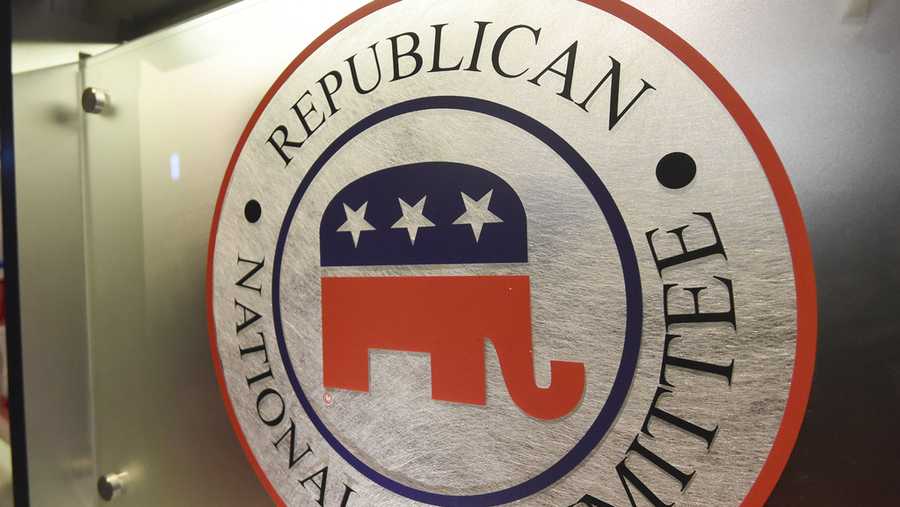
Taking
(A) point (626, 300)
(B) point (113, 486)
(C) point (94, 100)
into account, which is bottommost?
(B) point (113, 486)

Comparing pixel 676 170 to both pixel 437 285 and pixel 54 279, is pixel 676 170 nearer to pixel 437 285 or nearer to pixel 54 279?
pixel 437 285

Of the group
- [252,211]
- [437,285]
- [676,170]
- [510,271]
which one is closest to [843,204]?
[676,170]

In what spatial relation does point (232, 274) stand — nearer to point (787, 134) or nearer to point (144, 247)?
point (144, 247)

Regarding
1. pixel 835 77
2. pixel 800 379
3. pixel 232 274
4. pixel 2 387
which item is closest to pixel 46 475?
pixel 2 387

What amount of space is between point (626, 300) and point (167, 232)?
0.91 meters

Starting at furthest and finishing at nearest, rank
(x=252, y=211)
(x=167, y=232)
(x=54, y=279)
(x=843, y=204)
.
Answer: (x=54, y=279), (x=167, y=232), (x=252, y=211), (x=843, y=204)

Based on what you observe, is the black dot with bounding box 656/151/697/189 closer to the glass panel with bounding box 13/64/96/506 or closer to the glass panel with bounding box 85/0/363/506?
the glass panel with bounding box 85/0/363/506

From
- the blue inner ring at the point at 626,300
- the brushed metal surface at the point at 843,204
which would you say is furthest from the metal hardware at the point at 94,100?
the brushed metal surface at the point at 843,204

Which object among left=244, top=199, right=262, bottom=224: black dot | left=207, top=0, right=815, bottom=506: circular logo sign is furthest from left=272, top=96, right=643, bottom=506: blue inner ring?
left=244, top=199, right=262, bottom=224: black dot

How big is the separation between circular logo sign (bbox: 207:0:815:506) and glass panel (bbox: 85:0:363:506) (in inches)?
2.7

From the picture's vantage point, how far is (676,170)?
623mm

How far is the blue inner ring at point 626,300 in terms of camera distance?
65cm

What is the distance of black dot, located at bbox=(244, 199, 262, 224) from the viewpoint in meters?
0.94

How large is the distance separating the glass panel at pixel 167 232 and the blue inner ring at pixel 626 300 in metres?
0.21
